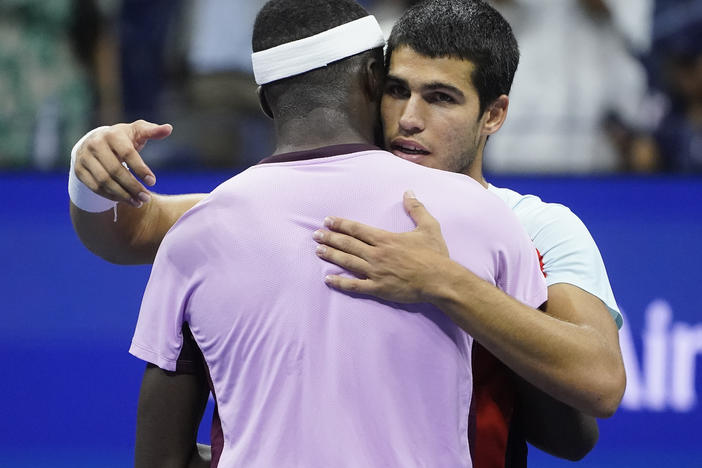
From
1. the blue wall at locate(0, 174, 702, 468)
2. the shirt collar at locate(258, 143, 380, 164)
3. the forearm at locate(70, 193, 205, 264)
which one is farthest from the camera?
the blue wall at locate(0, 174, 702, 468)

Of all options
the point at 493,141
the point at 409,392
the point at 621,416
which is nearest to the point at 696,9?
the point at 493,141

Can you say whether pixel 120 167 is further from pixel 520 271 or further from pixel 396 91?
pixel 520 271

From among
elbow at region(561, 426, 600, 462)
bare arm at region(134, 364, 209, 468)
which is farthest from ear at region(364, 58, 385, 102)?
elbow at region(561, 426, 600, 462)

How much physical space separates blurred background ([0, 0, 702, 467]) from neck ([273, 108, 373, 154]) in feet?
9.43

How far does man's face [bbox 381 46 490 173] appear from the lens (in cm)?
236

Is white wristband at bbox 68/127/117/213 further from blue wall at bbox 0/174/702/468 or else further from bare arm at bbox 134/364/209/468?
blue wall at bbox 0/174/702/468

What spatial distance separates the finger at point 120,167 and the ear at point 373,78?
0.48m

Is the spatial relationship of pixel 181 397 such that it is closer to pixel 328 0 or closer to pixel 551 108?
pixel 328 0

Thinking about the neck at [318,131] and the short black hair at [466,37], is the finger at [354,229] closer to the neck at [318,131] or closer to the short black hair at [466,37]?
the neck at [318,131]

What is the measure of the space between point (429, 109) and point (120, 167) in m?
0.71

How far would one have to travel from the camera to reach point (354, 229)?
191 cm

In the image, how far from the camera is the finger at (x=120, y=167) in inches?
82.2

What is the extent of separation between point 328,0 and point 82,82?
3599 mm

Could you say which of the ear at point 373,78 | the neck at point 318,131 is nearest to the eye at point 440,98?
the ear at point 373,78
